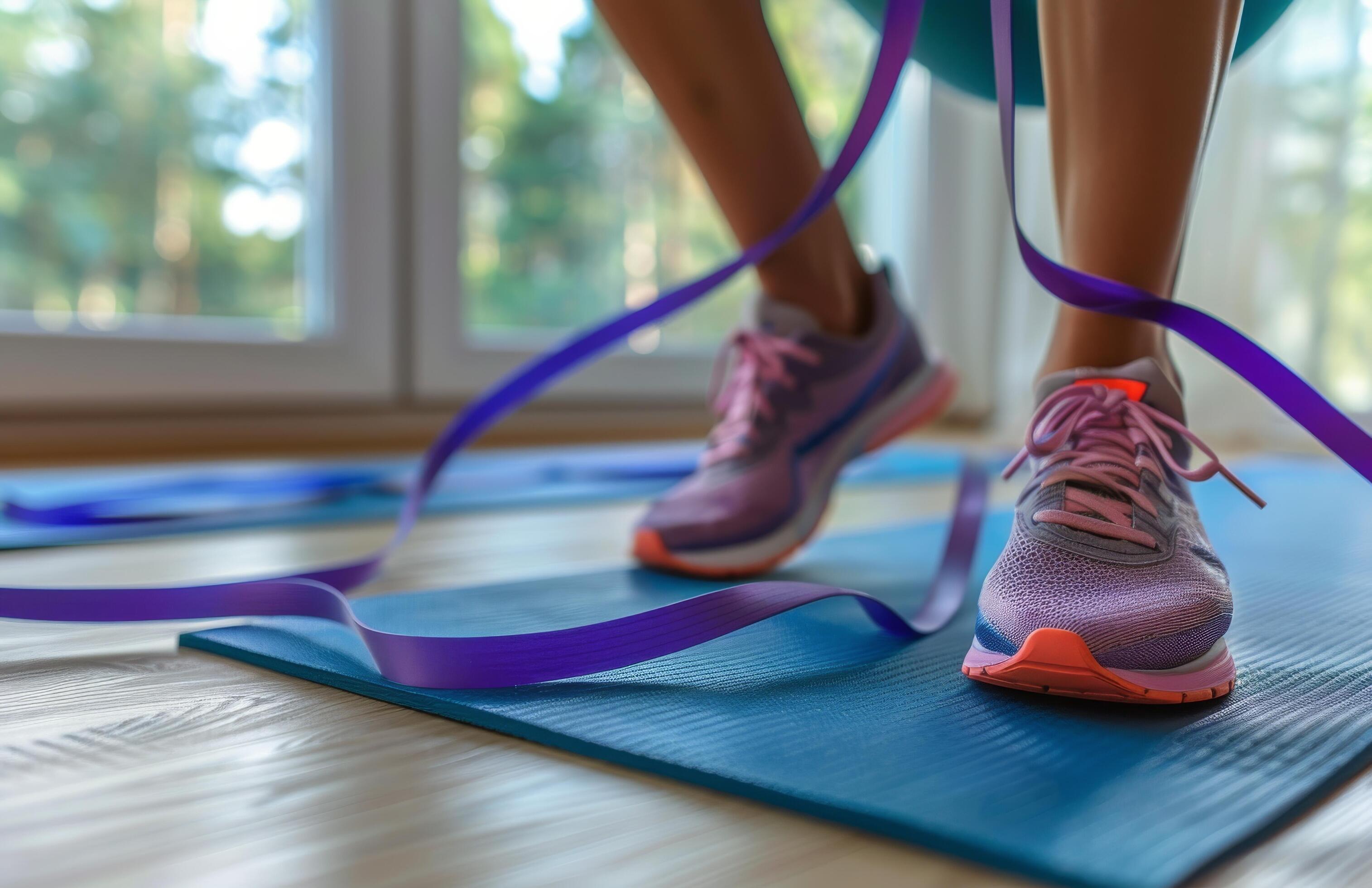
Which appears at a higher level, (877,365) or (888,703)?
(877,365)

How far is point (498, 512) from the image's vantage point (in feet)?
4.42

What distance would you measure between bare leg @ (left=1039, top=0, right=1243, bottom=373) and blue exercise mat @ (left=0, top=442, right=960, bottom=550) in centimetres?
63

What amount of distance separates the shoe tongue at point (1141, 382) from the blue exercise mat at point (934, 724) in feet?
0.49

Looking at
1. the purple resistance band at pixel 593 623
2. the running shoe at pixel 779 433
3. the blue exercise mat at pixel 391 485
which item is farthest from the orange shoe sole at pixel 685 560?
the blue exercise mat at pixel 391 485

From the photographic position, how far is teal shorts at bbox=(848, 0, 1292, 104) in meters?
0.97

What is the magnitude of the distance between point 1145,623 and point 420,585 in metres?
0.55

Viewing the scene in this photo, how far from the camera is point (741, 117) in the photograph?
2.95ft

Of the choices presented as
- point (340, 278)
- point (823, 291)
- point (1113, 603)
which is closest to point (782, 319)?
point (823, 291)

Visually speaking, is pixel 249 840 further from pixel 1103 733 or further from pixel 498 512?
pixel 498 512

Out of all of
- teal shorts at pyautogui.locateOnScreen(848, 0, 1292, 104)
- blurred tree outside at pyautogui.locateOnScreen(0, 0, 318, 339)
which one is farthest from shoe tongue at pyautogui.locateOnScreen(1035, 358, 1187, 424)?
blurred tree outside at pyautogui.locateOnScreen(0, 0, 318, 339)

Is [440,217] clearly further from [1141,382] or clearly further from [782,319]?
[1141,382]

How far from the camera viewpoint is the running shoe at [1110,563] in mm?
537

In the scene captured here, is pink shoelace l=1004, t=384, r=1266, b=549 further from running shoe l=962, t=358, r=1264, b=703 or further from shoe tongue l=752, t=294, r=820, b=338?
shoe tongue l=752, t=294, r=820, b=338

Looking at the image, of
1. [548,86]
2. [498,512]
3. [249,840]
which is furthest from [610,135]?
[249,840]
